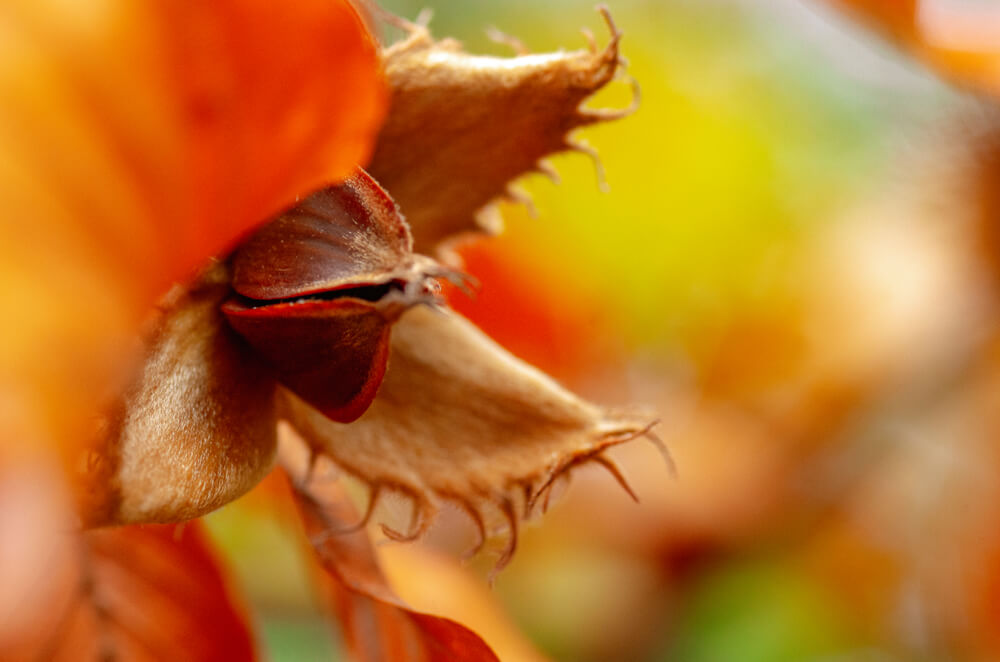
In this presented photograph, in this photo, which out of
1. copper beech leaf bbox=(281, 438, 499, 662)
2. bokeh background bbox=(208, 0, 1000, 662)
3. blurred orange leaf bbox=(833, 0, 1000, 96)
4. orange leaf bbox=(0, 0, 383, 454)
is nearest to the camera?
orange leaf bbox=(0, 0, 383, 454)

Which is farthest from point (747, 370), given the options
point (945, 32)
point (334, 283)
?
point (334, 283)

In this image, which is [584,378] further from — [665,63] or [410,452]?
[410,452]

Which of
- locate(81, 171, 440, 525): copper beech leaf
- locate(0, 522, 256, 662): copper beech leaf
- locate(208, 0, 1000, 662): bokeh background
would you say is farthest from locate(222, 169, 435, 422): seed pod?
locate(208, 0, 1000, 662): bokeh background

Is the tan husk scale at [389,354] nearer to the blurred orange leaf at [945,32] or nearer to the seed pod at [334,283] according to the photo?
the seed pod at [334,283]

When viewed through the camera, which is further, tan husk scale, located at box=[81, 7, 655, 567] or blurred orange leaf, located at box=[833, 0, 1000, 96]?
blurred orange leaf, located at box=[833, 0, 1000, 96]

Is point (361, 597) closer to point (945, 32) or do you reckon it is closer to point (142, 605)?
point (142, 605)

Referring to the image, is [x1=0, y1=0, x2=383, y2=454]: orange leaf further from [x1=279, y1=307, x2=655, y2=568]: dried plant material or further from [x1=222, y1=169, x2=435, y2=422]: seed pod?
[x1=279, y1=307, x2=655, y2=568]: dried plant material
